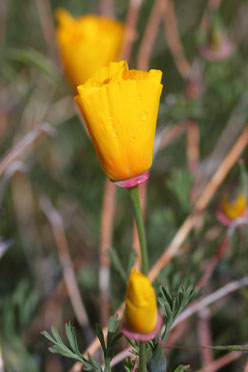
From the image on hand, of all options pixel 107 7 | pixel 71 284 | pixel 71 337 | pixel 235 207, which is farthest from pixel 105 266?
pixel 107 7

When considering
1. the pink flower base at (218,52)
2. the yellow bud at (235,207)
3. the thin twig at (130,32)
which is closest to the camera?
the yellow bud at (235,207)

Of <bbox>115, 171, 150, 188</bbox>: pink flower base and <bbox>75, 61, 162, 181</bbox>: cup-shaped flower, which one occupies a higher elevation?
<bbox>75, 61, 162, 181</bbox>: cup-shaped flower

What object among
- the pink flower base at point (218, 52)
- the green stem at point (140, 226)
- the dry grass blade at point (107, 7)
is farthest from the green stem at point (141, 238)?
the dry grass blade at point (107, 7)

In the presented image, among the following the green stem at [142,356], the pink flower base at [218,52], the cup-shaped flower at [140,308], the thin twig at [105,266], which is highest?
the pink flower base at [218,52]

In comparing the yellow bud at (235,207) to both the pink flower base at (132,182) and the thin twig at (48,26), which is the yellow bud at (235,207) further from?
the thin twig at (48,26)

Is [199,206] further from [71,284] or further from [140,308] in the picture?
[140,308]

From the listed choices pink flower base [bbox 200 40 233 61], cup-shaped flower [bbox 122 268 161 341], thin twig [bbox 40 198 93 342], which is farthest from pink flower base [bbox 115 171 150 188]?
pink flower base [bbox 200 40 233 61]

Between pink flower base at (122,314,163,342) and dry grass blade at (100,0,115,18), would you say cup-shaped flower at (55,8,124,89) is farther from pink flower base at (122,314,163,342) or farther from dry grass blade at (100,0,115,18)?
pink flower base at (122,314,163,342)
